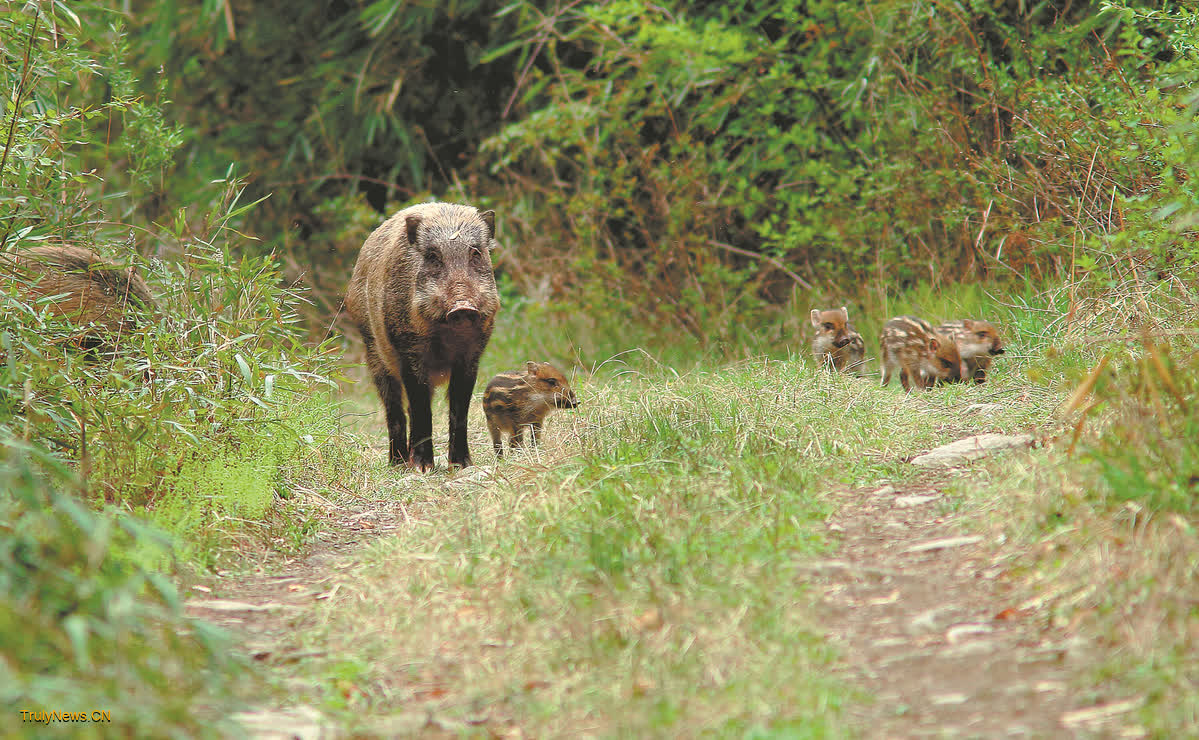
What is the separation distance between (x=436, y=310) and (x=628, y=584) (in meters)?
3.07

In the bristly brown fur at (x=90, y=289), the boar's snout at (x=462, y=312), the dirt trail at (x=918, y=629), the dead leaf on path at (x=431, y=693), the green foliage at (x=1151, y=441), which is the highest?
the bristly brown fur at (x=90, y=289)

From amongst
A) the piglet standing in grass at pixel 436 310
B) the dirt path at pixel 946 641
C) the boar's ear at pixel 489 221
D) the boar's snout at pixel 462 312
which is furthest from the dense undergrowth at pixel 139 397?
the dirt path at pixel 946 641

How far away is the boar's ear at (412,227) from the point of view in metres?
6.16

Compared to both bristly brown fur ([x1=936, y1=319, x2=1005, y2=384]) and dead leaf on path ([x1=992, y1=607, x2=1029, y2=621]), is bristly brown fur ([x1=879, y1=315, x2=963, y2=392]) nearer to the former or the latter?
bristly brown fur ([x1=936, y1=319, x2=1005, y2=384])

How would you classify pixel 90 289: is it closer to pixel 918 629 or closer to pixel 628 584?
pixel 628 584

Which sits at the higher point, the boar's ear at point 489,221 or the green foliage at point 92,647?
the boar's ear at point 489,221

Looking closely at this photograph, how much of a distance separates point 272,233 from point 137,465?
29.1 ft

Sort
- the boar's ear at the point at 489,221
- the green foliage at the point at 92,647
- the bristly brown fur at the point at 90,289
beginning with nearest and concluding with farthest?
the green foliage at the point at 92,647 → the bristly brown fur at the point at 90,289 → the boar's ear at the point at 489,221

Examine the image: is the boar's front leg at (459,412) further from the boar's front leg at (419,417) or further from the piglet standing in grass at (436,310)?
the boar's front leg at (419,417)

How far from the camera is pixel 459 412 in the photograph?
20.5 ft

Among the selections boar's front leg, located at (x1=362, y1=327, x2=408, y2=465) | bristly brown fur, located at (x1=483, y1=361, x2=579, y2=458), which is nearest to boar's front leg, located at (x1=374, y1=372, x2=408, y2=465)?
boar's front leg, located at (x1=362, y1=327, x2=408, y2=465)

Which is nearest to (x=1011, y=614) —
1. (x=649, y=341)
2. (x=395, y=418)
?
(x=395, y=418)

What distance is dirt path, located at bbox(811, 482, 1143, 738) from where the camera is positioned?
2.48 meters

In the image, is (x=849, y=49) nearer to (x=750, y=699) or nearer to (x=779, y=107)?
(x=779, y=107)
